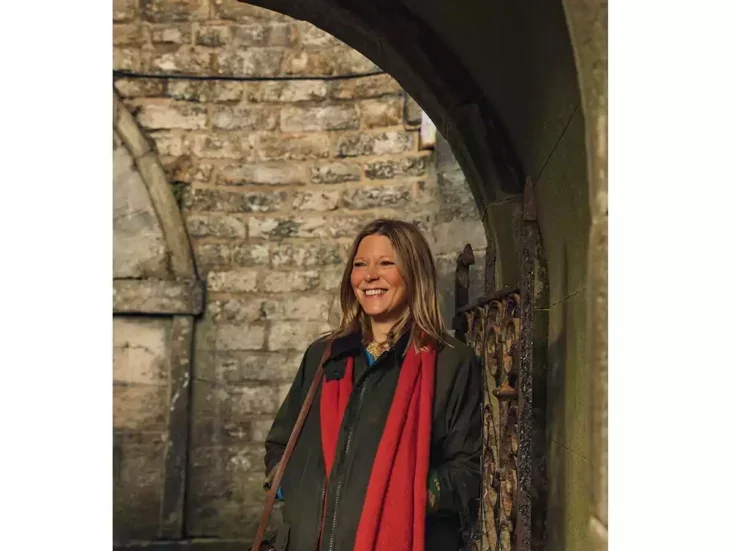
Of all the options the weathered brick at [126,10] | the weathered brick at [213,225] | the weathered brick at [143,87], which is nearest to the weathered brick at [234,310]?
the weathered brick at [213,225]

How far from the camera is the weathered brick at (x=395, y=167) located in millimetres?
5215

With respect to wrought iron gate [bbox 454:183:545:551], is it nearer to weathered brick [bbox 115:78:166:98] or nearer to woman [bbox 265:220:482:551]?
woman [bbox 265:220:482:551]

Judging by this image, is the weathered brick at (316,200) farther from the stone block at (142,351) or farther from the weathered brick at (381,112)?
the stone block at (142,351)

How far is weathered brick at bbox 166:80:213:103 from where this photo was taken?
5.66 meters

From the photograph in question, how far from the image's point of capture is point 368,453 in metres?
2.22

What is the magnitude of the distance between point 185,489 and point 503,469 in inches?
146

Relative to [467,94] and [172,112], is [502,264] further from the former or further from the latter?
[172,112]

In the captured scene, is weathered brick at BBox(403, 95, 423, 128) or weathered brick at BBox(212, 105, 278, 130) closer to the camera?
weathered brick at BBox(403, 95, 423, 128)

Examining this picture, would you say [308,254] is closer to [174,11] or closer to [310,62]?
[310,62]

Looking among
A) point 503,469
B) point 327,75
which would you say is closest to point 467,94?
point 503,469

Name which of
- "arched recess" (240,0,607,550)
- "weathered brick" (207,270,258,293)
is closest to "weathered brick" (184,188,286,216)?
"weathered brick" (207,270,258,293)

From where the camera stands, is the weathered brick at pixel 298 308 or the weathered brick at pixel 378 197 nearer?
the weathered brick at pixel 378 197

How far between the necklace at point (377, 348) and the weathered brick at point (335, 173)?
123 inches

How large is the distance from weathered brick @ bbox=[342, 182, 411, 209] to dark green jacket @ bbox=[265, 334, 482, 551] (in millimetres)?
2931
